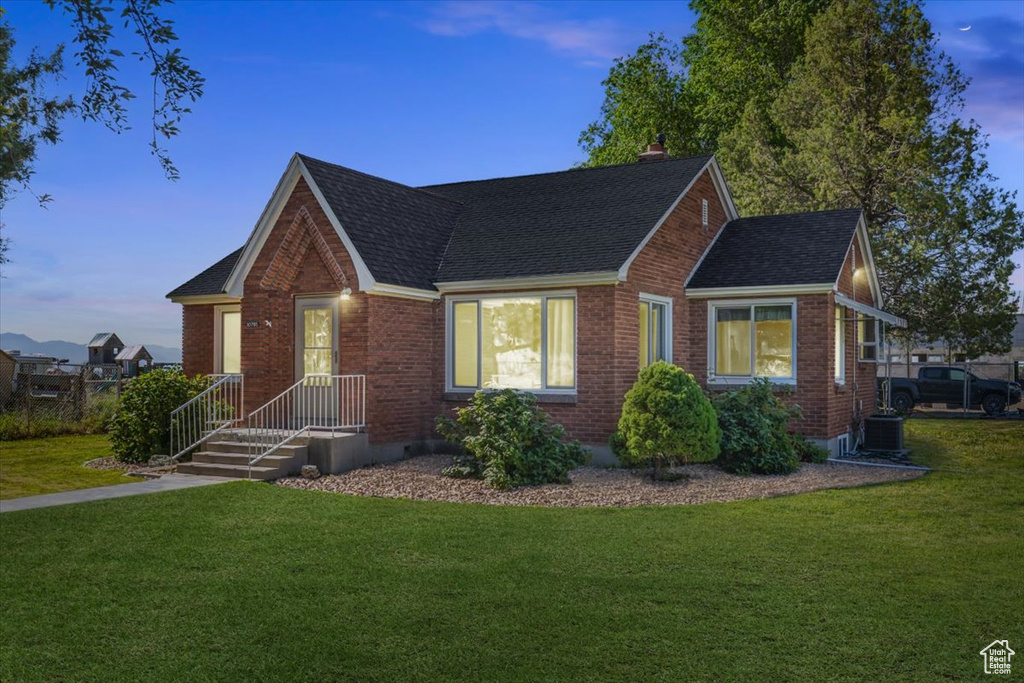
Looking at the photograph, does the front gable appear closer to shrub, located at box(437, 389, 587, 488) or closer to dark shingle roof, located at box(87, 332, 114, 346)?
shrub, located at box(437, 389, 587, 488)

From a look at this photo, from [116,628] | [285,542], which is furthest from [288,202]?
[116,628]

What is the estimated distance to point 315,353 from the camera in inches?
644

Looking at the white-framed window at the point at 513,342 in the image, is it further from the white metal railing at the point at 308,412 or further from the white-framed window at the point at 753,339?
the white-framed window at the point at 753,339

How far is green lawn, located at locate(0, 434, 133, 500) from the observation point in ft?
44.1

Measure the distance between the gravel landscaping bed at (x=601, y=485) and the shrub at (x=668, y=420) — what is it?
1.68 ft

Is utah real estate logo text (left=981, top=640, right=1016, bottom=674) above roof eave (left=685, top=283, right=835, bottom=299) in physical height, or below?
below

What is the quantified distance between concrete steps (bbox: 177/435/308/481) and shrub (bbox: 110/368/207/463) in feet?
4.13

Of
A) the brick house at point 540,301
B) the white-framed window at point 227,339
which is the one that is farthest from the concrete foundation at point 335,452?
the white-framed window at point 227,339

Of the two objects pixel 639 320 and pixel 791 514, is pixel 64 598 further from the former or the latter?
pixel 639 320

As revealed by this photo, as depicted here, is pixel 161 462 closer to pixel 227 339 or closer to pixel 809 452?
pixel 227 339

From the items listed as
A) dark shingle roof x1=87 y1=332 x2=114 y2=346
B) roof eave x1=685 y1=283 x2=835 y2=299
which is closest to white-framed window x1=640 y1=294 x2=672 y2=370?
roof eave x1=685 y1=283 x2=835 y2=299

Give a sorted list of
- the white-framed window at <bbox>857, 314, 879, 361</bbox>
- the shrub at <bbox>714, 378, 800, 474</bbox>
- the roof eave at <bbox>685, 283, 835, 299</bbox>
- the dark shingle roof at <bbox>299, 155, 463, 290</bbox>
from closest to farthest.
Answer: the shrub at <bbox>714, 378, 800, 474</bbox> < the dark shingle roof at <bbox>299, 155, 463, 290</bbox> < the roof eave at <bbox>685, 283, 835, 299</bbox> < the white-framed window at <bbox>857, 314, 879, 361</bbox>

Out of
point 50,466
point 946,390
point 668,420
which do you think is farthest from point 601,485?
point 946,390

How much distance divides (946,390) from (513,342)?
2207 centimetres
